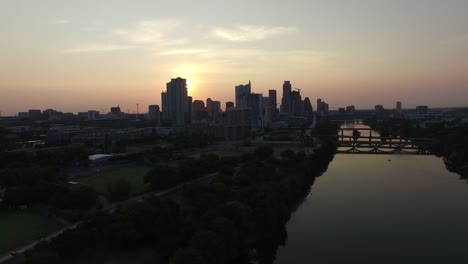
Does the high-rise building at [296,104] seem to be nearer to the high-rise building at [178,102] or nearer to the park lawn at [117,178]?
the high-rise building at [178,102]

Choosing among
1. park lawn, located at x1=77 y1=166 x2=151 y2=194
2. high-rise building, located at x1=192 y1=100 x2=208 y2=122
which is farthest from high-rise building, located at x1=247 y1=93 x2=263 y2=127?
park lawn, located at x1=77 y1=166 x2=151 y2=194

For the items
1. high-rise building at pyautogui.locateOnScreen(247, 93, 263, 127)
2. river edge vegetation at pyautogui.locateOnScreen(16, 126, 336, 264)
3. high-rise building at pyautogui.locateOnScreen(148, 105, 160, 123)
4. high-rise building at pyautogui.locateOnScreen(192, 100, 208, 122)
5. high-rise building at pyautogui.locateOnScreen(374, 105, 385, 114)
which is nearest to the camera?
river edge vegetation at pyautogui.locateOnScreen(16, 126, 336, 264)

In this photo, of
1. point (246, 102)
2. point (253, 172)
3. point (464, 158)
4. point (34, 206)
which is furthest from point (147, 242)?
point (246, 102)

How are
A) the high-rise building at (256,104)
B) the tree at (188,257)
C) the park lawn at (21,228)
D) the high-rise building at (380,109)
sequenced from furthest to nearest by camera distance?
1. the high-rise building at (380,109)
2. the high-rise building at (256,104)
3. the park lawn at (21,228)
4. the tree at (188,257)

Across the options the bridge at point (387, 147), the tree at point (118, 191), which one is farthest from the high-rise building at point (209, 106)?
the tree at point (118, 191)

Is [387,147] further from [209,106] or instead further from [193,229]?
[209,106]

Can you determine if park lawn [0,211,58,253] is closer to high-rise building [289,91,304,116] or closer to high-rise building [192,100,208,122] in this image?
high-rise building [192,100,208,122]

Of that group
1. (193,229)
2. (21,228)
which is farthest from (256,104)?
(193,229)
